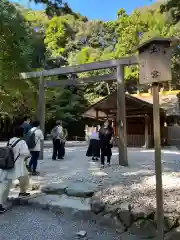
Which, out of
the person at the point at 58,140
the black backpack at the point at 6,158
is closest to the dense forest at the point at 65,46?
the person at the point at 58,140

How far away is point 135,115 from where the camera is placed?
17.9 metres

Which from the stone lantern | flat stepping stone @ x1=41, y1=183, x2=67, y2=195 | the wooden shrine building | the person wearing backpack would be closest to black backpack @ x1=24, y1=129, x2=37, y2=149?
the person wearing backpack

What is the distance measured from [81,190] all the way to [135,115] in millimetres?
12877

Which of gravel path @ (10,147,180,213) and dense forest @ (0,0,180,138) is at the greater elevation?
dense forest @ (0,0,180,138)

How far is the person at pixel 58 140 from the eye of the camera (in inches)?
390

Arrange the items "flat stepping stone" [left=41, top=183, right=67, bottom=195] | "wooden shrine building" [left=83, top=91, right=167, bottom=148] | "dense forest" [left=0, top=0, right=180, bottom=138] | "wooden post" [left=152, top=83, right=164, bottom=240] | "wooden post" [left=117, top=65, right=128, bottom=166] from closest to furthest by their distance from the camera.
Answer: "wooden post" [left=152, top=83, right=164, bottom=240] → "flat stepping stone" [left=41, top=183, right=67, bottom=195] → "wooden post" [left=117, top=65, right=128, bottom=166] → "dense forest" [left=0, top=0, right=180, bottom=138] → "wooden shrine building" [left=83, top=91, right=167, bottom=148]

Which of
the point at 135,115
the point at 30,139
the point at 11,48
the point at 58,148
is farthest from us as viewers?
the point at 135,115

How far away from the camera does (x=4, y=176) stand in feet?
16.3

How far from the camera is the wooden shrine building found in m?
16.7

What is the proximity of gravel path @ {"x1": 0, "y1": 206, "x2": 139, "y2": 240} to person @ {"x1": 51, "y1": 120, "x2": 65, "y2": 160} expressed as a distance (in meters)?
5.04

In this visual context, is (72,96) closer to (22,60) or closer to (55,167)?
(22,60)

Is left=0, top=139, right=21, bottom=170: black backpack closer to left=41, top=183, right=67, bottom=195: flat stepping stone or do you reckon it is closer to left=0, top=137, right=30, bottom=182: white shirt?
left=0, top=137, right=30, bottom=182: white shirt

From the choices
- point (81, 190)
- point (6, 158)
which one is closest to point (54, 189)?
point (81, 190)

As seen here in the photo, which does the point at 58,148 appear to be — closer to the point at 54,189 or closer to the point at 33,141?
the point at 33,141
